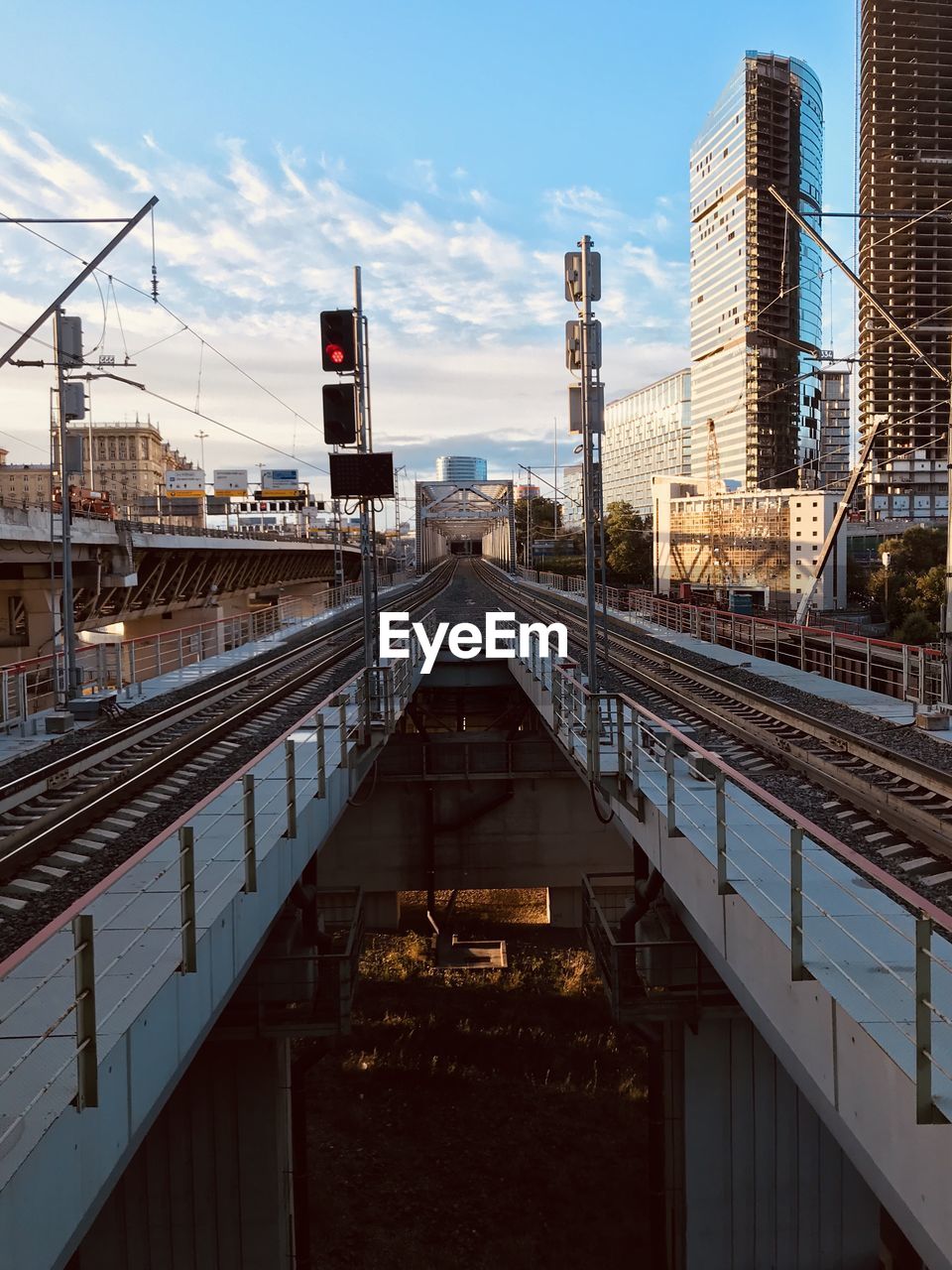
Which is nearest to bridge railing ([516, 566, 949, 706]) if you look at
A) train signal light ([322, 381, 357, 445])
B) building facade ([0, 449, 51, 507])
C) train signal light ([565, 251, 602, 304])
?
train signal light ([565, 251, 602, 304])

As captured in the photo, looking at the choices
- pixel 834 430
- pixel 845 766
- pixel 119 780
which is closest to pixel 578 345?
pixel 845 766

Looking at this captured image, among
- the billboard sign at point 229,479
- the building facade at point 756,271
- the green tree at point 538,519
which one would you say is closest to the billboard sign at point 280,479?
the billboard sign at point 229,479

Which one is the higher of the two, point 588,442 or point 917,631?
point 588,442

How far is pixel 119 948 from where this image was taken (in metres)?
5.55

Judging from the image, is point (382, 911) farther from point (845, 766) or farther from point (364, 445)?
point (845, 766)

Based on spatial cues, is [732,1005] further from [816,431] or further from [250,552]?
[816,431]

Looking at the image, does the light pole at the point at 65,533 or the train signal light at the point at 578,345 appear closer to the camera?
the train signal light at the point at 578,345

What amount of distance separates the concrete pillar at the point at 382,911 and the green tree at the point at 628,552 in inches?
3381

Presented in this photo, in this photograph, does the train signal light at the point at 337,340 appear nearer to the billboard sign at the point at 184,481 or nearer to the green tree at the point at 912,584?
the green tree at the point at 912,584

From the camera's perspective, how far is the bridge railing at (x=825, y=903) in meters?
4.15

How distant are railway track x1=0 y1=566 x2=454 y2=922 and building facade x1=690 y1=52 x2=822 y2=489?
123 metres

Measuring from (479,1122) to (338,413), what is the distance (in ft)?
39.7

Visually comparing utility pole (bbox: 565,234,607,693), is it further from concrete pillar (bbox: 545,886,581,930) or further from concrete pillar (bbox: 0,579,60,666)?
concrete pillar (bbox: 0,579,60,666)
